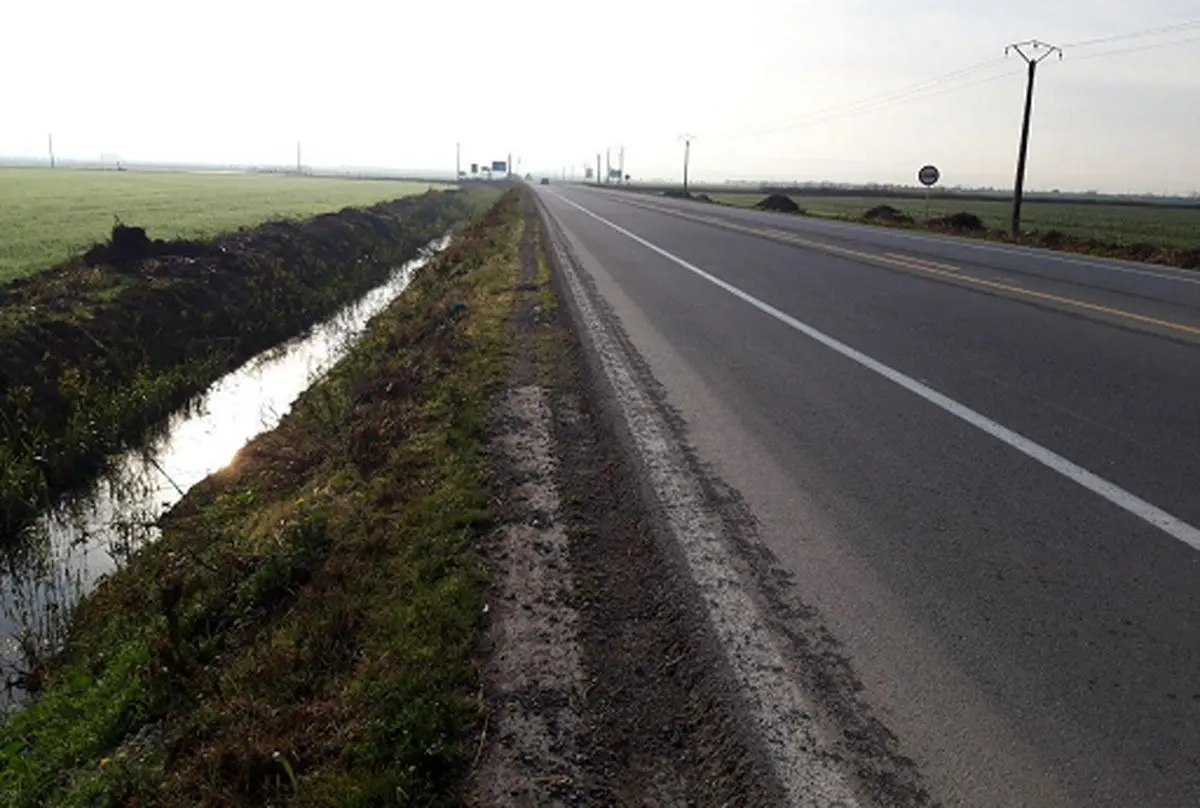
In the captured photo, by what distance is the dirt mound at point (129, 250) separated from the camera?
59.5ft

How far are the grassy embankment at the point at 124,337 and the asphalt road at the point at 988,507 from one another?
616 cm

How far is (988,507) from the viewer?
4.71 metres

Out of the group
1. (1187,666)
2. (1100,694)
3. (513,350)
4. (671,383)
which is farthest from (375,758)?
(513,350)

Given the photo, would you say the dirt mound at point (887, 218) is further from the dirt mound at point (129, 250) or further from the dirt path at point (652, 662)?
the dirt path at point (652, 662)

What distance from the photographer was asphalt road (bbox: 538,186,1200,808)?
2.93 metres

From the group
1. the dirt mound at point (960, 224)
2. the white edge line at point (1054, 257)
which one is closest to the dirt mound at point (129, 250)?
the white edge line at point (1054, 257)

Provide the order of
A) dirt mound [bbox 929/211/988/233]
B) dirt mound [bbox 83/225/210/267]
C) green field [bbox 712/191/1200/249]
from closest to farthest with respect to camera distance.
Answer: dirt mound [bbox 83/225/210/267] → dirt mound [bbox 929/211/988/233] → green field [bbox 712/191/1200/249]

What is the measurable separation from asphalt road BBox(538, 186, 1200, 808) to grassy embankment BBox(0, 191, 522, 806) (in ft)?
5.31

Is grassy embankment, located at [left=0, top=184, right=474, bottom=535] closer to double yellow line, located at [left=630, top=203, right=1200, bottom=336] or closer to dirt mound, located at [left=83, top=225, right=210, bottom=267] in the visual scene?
dirt mound, located at [left=83, top=225, right=210, bottom=267]

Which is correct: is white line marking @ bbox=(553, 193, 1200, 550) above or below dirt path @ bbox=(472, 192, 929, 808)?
above

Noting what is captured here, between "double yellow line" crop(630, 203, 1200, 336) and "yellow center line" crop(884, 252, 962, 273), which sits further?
"yellow center line" crop(884, 252, 962, 273)

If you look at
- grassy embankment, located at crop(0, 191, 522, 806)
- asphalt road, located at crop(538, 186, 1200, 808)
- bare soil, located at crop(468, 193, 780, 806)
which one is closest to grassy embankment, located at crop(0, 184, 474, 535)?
grassy embankment, located at crop(0, 191, 522, 806)

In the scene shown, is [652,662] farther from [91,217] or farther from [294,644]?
[91,217]

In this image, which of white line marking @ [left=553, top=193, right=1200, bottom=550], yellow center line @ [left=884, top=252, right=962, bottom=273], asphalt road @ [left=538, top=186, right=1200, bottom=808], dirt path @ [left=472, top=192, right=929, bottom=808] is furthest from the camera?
yellow center line @ [left=884, top=252, right=962, bottom=273]
